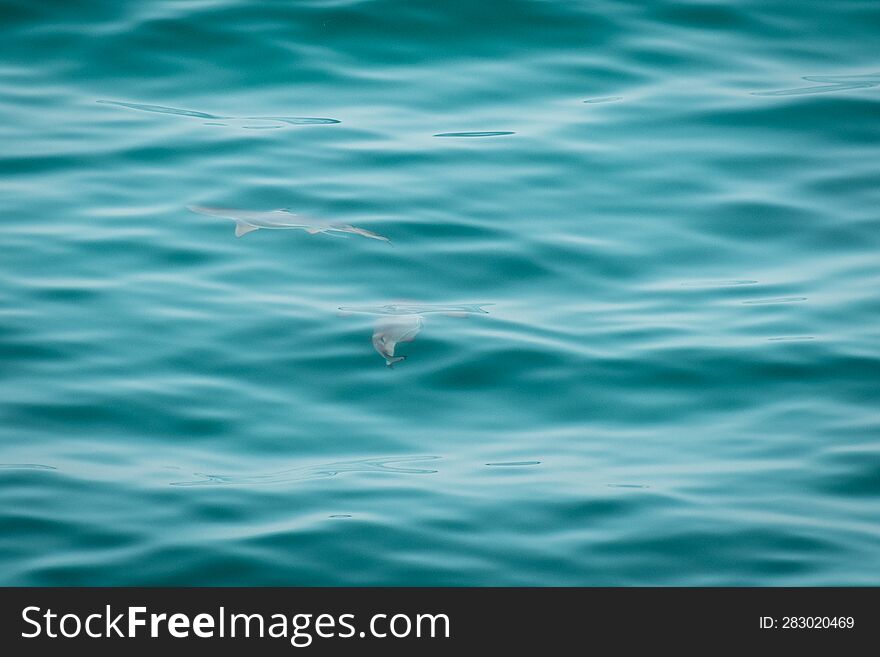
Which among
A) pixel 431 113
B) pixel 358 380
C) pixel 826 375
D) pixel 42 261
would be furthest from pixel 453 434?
pixel 431 113

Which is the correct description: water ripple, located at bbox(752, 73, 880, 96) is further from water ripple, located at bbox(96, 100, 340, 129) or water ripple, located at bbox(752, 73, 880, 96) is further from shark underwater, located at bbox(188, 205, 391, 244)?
shark underwater, located at bbox(188, 205, 391, 244)

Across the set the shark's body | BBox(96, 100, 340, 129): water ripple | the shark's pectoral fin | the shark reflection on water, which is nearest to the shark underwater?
the shark's pectoral fin

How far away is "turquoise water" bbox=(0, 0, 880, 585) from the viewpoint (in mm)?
4684

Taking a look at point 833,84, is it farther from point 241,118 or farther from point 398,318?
point 398,318

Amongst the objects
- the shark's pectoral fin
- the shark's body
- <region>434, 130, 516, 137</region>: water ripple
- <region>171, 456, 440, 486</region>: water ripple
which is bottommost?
<region>171, 456, 440, 486</region>: water ripple

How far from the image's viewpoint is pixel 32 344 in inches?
227

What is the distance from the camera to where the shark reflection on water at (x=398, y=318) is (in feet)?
18.7

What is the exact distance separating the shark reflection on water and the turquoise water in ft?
0.11

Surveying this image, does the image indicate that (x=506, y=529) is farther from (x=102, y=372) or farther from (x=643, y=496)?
(x=102, y=372)

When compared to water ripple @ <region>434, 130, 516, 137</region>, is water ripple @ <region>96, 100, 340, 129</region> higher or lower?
higher

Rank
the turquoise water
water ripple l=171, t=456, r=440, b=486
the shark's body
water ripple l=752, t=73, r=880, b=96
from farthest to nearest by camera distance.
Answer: water ripple l=752, t=73, r=880, b=96
the shark's body
water ripple l=171, t=456, r=440, b=486
the turquoise water

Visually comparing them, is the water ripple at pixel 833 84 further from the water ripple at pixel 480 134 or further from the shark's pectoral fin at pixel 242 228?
the shark's pectoral fin at pixel 242 228

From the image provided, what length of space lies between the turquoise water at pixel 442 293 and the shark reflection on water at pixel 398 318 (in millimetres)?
34

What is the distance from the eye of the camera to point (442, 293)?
634 centimetres
